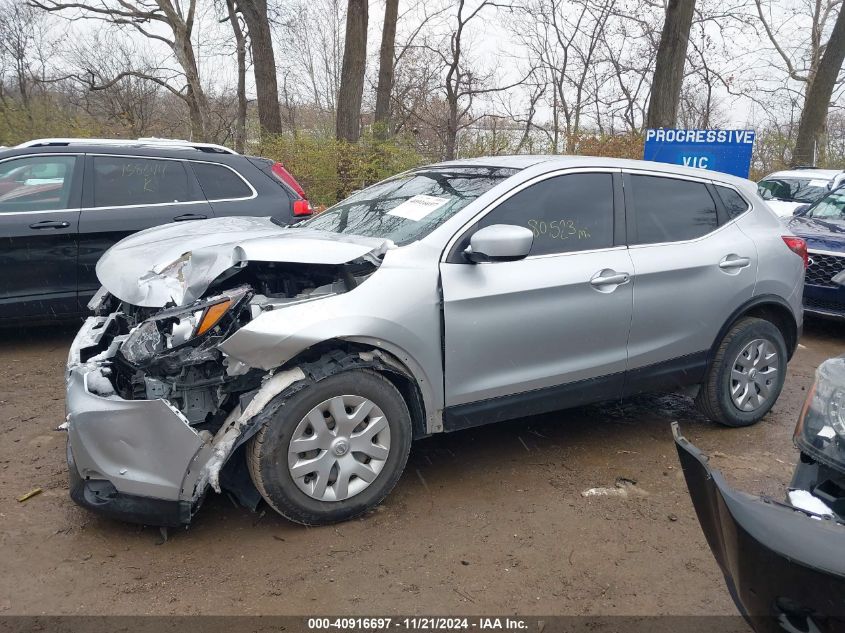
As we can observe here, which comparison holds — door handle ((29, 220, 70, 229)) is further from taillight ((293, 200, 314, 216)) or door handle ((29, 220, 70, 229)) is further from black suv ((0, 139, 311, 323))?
taillight ((293, 200, 314, 216))

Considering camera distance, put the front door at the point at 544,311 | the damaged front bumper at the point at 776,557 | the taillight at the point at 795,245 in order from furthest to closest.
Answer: the taillight at the point at 795,245
the front door at the point at 544,311
the damaged front bumper at the point at 776,557

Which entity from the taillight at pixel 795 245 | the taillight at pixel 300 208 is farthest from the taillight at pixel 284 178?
the taillight at pixel 795 245

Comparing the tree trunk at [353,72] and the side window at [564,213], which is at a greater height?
the tree trunk at [353,72]

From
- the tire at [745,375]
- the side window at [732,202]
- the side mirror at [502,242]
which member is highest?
the side window at [732,202]

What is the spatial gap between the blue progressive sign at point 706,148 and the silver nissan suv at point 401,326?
197 inches

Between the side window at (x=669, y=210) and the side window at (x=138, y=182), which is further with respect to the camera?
the side window at (x=138, y=182)

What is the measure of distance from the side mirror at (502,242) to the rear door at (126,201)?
3.28 m

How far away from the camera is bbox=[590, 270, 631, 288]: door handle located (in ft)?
12.4

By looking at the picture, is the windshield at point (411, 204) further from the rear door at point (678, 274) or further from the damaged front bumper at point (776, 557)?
the damaged front bumper at point (776, 557)

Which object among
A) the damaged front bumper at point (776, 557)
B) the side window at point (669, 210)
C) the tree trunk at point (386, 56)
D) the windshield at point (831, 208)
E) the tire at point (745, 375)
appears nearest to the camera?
the damaged front bumper at point (776, 557)

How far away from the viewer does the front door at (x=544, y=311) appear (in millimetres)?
3428

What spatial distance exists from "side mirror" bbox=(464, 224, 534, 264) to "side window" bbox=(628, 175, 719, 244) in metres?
1.01

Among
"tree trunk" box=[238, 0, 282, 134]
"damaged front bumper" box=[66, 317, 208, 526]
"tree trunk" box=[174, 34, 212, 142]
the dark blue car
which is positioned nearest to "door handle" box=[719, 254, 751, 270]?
the dark blue car

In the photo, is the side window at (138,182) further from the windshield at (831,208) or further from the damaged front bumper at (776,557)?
the windshield at (831,208)
